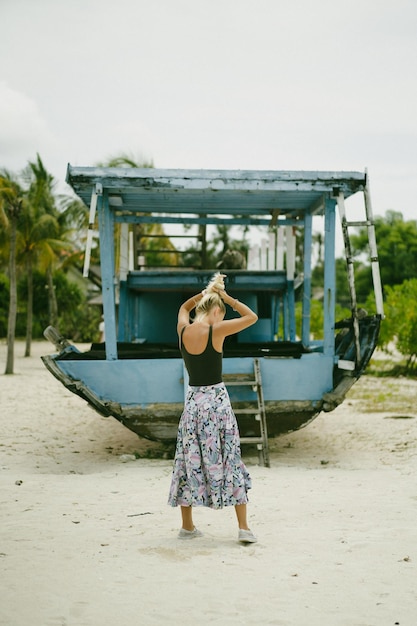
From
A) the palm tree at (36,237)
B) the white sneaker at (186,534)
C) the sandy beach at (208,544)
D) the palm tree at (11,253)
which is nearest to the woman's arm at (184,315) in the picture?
the white sneaker at (186,534)

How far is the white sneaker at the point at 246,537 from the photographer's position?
450 centimetres

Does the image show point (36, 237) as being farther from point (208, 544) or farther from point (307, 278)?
point (208, 544)

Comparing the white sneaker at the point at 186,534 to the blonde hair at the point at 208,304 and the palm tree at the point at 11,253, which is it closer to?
the blonde hair at the point at 208,304

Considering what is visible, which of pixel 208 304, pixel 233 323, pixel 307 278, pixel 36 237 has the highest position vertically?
pixel 36 237

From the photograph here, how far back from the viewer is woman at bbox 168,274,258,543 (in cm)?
454

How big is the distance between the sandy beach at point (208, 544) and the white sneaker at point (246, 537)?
0.05 metres

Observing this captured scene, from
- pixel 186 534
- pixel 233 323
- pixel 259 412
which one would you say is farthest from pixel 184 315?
pixel 259 412

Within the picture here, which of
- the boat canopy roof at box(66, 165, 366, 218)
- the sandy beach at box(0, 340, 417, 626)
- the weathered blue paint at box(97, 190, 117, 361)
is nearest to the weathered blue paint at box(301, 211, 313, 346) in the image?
the boat canopy roof at box(66, 165, 366, 218)

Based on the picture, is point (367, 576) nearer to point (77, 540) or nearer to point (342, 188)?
point (77, 540)

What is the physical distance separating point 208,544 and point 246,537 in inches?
10.3

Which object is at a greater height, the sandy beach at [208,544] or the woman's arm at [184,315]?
the woman's arm at [184,315]

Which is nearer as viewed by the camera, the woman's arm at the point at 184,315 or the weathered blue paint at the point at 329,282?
the woman's arm at the point at 184,315

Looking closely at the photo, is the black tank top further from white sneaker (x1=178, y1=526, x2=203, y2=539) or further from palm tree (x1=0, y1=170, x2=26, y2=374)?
palm tree (x1=0, y1=170, x2=26, y2=374)

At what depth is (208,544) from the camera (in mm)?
4551
